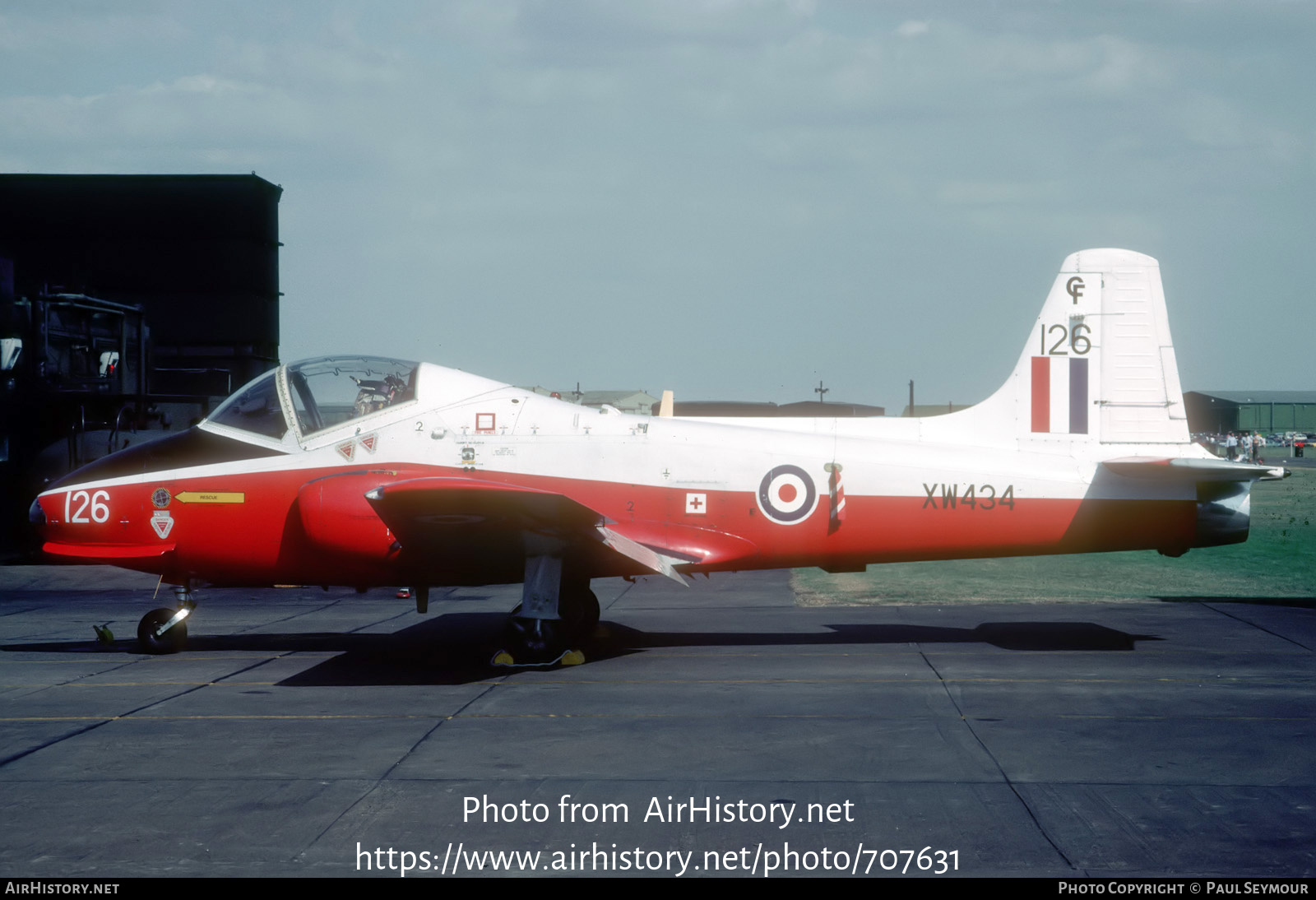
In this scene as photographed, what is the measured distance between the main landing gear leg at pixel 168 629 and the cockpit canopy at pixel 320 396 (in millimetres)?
1945

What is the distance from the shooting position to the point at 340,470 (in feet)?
36.4

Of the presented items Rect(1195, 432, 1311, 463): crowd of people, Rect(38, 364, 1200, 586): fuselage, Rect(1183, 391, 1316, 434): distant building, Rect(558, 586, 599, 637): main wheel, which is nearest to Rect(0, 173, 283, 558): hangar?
Rect(38, 364, 1200, 586): fuselage

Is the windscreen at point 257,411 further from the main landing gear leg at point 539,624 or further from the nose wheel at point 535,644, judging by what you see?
the nose wheel at point 535,644

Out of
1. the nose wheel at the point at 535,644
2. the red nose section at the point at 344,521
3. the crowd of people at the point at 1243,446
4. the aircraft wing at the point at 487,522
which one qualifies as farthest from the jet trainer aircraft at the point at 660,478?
the crowd of people at the point at 1243,446

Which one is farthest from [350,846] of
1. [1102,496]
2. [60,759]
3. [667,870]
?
[1102,496]

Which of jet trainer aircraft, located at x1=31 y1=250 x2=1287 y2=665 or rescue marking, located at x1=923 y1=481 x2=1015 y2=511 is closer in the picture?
jet trainer aircraft, located at x1=31 y1=250 x2=1287 y2=665

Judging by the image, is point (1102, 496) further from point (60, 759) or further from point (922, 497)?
point (60, 759)

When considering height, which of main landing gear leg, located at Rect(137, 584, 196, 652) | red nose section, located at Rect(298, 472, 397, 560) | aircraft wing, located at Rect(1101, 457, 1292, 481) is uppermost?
aircraft wing, located at Rect(1101, 457, 1292, 481)

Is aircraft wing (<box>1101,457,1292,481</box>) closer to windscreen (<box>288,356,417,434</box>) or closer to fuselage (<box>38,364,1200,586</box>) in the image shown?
fuselage (<box>38,364,1200,586</box>)

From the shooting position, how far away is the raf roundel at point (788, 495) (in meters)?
11.3

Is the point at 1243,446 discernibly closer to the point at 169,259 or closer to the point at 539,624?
the point at 169,259

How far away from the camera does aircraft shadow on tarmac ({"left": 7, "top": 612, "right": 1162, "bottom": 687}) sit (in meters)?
10.9

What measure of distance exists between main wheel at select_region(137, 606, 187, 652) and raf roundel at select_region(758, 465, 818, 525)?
6.21 m
